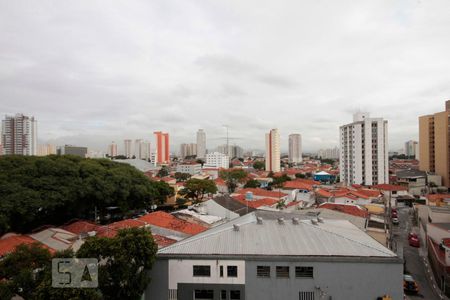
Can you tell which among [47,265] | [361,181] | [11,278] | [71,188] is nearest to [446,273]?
[47,265]

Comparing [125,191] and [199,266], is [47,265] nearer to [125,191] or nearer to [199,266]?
[199,266]

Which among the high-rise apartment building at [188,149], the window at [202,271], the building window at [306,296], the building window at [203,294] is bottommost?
the building window at [203,294]

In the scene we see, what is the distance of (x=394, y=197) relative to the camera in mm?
31406

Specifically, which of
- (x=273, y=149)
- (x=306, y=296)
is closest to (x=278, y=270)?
(x=306, y=296)

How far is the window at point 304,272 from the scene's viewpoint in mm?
8258

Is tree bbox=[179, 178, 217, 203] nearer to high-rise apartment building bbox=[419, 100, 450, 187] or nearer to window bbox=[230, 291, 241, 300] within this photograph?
window bbox=[230, 291, 241, 300]

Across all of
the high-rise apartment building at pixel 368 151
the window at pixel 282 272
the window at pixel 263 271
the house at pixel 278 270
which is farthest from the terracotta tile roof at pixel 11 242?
the high-rise apartment building at pixel 368 151

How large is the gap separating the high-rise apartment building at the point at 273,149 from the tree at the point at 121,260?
2394 inches

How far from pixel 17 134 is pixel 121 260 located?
2326 inches

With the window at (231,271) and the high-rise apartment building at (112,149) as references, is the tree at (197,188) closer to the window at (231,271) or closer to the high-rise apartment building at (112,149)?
the window at (231,271)

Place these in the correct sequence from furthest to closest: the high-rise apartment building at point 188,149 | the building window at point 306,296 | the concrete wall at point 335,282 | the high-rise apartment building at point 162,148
A: the high-rise apartment building at point 188,149 → the high-rise apartment building at point 162,148 → the building window at point 306,296 → the concrete wall at point 335,282

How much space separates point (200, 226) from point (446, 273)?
1163 cm

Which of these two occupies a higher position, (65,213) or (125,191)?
(125,191)

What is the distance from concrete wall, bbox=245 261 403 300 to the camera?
26.3 feet
